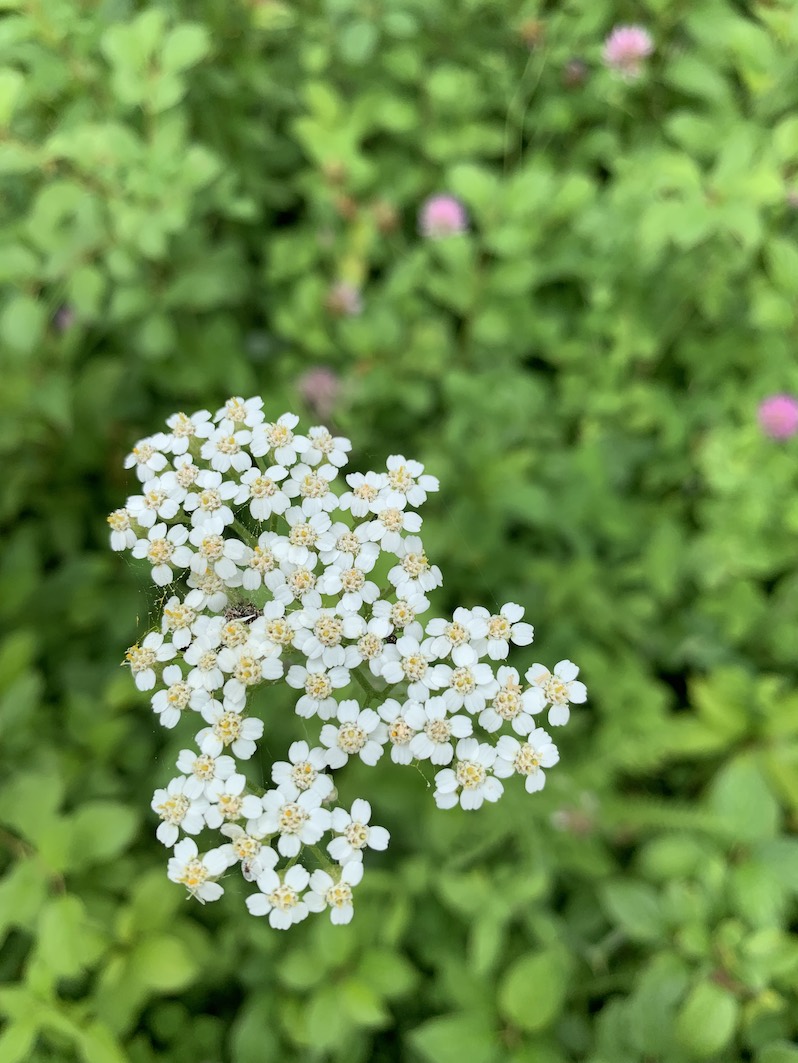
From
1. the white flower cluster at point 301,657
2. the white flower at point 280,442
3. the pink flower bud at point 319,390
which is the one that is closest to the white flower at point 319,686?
the white flower cluster at point 301,657

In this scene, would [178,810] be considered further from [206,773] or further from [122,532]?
[122,532]

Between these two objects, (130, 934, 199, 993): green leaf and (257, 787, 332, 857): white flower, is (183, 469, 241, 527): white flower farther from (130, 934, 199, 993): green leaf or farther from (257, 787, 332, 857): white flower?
(130, 934, 199, 993): green leaf

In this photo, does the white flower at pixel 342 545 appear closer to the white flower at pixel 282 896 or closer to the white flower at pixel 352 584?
the white flower at pixel 352 584

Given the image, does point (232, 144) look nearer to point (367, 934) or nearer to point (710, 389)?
point (710, 389)

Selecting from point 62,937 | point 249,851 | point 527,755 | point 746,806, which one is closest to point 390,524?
point 527,755

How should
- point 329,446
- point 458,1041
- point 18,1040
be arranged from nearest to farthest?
point 329,446
point 18,1040
point 458,1041

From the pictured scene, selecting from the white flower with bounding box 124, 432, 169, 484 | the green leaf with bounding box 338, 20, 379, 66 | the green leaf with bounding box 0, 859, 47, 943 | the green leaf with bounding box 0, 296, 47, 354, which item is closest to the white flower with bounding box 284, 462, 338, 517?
the white flower with bounding box 124, 432, 169, 484

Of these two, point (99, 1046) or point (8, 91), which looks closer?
point (99, 1046)
